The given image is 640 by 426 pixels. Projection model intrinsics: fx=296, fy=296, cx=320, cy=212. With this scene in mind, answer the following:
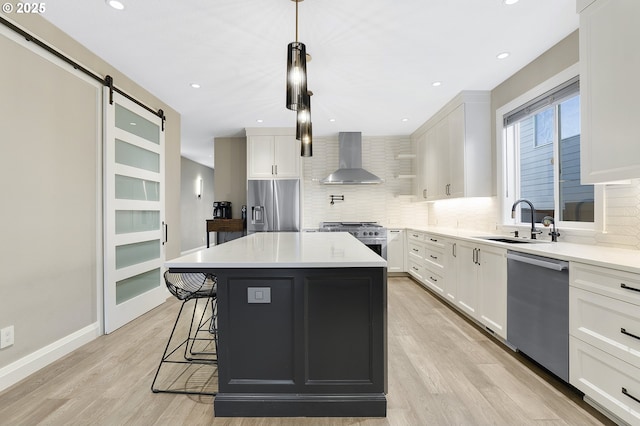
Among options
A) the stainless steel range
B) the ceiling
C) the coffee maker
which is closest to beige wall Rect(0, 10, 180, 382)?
the ceiling

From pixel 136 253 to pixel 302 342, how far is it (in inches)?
99.6

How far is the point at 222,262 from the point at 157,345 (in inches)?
64.3

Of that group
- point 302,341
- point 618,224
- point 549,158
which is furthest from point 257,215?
point 618,224

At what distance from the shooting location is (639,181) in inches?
77.3

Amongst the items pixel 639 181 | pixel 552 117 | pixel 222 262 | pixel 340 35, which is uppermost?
pixel 340 35

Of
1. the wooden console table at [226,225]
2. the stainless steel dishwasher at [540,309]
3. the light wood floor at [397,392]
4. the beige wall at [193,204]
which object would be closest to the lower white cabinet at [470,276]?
the stainless steel dishwasher at [540,309]

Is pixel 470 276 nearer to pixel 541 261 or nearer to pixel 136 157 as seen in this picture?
pixel 541 261

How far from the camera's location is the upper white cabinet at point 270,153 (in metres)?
5.12

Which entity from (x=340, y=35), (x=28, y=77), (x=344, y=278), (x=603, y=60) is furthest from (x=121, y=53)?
(x=603, y=60)

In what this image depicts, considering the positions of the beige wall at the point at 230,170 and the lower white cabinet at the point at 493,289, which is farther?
the beige wall at the point at 230,170

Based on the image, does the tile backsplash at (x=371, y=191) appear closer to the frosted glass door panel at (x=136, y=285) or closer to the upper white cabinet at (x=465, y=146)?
the upper white cabinet at (x=465, y=146)

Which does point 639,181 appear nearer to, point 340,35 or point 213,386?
point 340,35

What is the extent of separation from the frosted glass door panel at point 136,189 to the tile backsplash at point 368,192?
2.64m

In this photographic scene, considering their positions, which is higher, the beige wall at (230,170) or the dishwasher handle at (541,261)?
the beige wall at (230,170)
